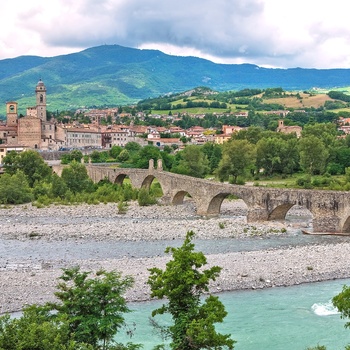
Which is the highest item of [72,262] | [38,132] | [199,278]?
[38,132]

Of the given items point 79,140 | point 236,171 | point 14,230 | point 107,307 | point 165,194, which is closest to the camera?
point 107,307

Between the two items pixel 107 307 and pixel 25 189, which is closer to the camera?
pixel 107 307

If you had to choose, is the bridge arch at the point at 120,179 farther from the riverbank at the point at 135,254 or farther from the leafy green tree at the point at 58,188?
the riverbank at the point at 135,254

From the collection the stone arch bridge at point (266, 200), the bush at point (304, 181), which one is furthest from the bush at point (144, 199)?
the bush at point (304, 181)

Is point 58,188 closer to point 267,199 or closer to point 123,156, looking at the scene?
point 267,199

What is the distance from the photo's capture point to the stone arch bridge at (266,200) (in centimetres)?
3794

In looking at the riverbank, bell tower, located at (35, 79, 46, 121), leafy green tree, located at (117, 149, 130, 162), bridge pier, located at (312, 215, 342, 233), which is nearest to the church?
bell tower, located at (35, 79, 46, 121)

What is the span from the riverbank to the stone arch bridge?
47.8 inches

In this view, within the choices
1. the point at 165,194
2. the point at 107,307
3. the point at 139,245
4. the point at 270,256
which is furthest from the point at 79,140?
the point at 107,307

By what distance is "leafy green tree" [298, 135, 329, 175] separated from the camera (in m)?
66.0

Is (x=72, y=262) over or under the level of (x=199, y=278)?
under

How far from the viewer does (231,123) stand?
133 meters

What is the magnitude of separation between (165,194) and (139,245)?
1958 cm

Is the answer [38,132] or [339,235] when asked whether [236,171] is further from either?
[38,132]
